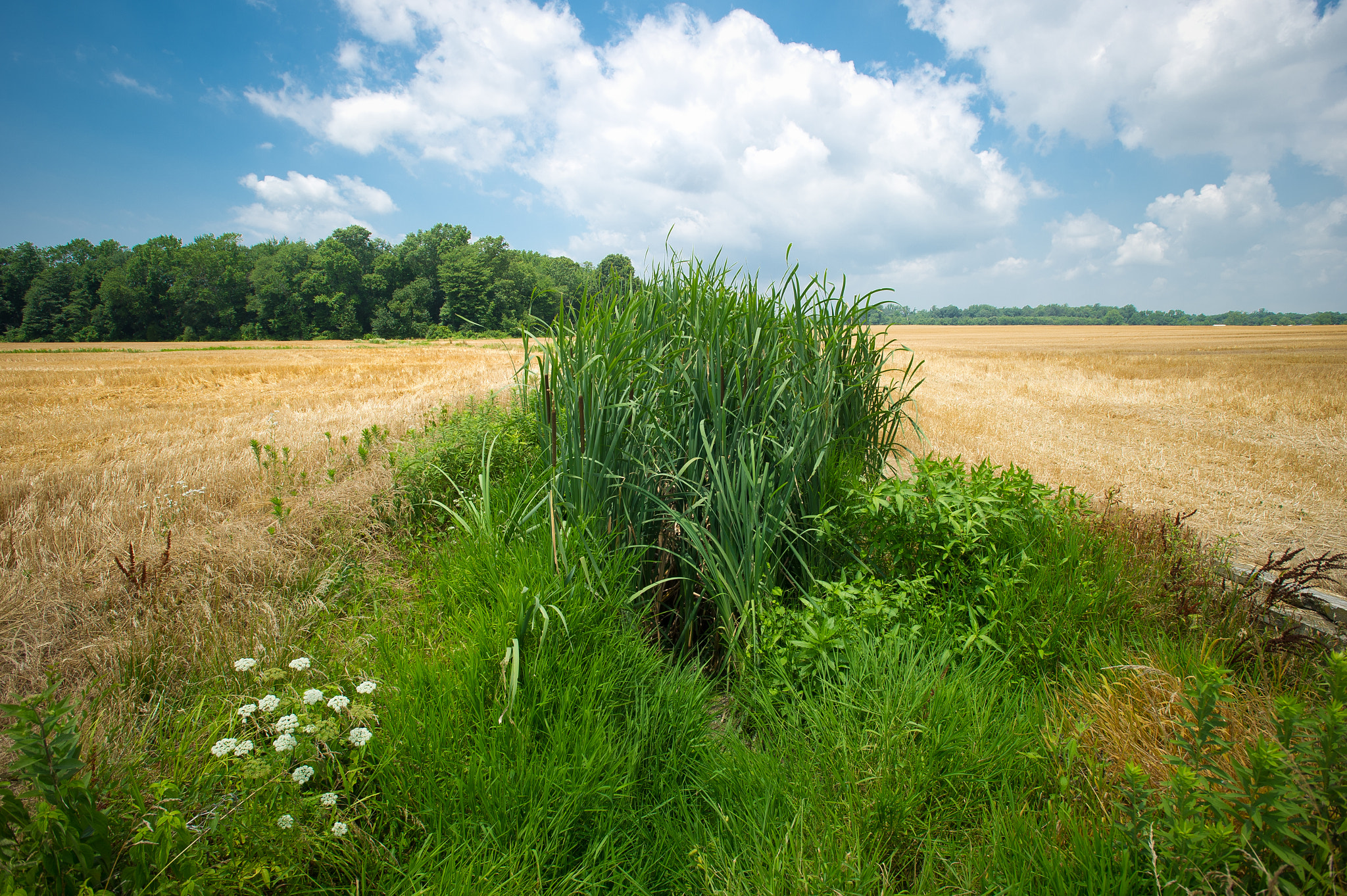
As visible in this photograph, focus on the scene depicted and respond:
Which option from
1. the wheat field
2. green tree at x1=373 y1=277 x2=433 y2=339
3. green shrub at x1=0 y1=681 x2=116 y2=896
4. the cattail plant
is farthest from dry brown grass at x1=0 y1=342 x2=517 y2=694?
green tree at x1=373 y1=277 x2=433 y2=339

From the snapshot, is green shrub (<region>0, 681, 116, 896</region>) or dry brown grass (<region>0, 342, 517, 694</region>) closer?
green shrub (<region>0, 681, 116, 896</region>)

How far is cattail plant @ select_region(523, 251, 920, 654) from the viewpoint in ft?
10.0

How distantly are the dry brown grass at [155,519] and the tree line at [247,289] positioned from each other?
39.3 m

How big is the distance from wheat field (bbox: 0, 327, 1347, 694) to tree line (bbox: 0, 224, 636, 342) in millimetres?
35581

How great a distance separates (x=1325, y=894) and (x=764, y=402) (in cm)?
287

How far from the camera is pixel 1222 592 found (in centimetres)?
323

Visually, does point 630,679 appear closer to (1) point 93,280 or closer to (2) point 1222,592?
(2) point 1222,592

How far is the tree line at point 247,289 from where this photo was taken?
175ft

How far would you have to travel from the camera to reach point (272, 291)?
64688 millimetres

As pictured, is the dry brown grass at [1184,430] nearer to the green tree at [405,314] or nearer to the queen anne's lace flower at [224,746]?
the queen anne's lace flower at [224,746]

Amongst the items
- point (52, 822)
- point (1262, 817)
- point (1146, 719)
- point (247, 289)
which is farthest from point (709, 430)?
point (247, 289)

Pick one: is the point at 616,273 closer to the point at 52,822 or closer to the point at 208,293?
the point at 52,822

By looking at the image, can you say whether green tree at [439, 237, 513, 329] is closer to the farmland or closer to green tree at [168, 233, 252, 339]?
green tree at [168, 233, 252, 339]

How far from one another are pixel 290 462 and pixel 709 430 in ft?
13.7
